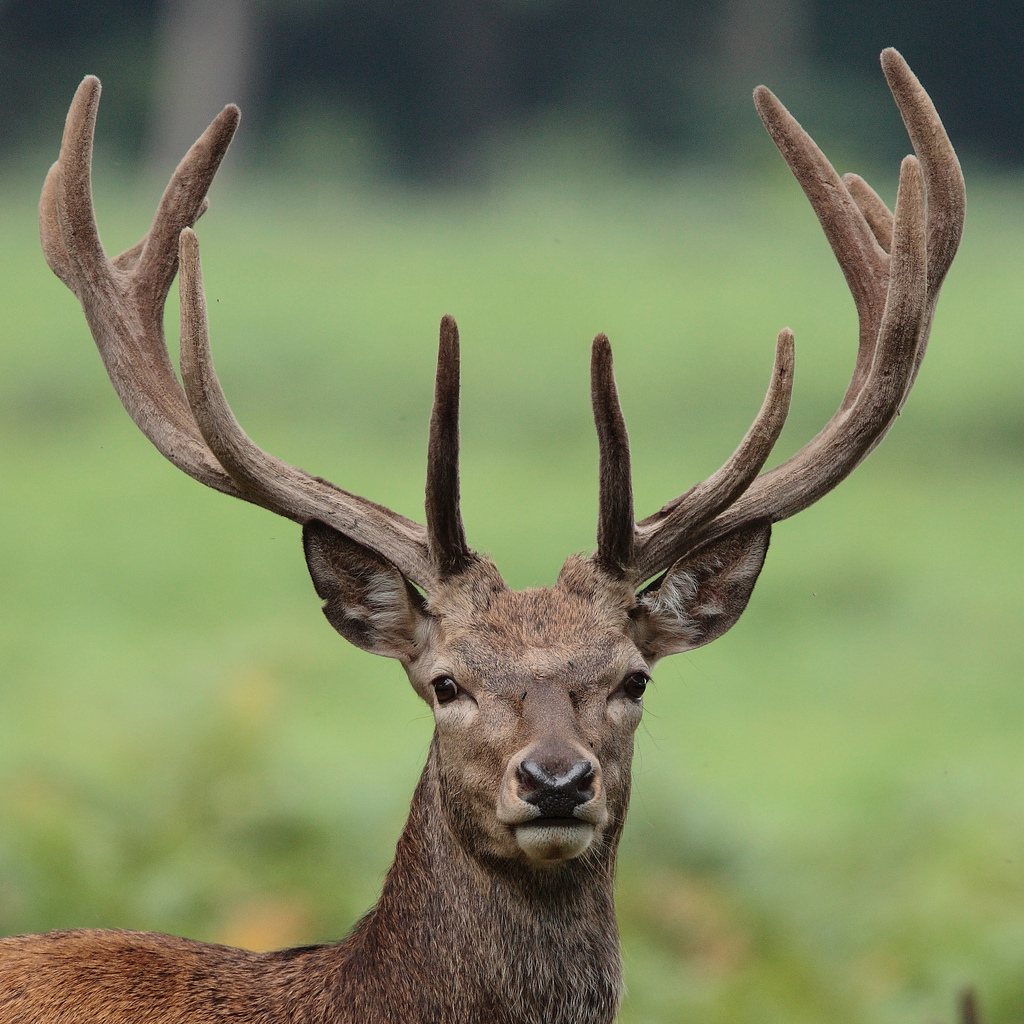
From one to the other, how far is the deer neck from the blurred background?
6.35 feet

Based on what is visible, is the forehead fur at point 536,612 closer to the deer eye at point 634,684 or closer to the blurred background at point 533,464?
Result: the deer eye at point 634,684

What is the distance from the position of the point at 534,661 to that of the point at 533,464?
499 inches

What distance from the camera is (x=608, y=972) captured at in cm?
468

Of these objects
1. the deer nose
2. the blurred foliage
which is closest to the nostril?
the deer nose

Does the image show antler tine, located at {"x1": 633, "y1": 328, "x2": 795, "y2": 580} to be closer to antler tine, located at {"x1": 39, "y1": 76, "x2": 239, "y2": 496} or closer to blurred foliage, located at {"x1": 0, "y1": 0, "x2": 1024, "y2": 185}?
antler tine, located at {"x1": 39, "y1": 76, "x2": 239, "y2": 496}

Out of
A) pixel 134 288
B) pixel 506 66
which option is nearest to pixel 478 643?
pixel 134 288

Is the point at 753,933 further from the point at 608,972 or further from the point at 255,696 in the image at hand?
the point at 608,972

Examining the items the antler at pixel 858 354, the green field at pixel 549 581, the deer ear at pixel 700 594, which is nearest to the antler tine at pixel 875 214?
the antler at pixel 858 354

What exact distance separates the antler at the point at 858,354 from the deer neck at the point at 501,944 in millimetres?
831

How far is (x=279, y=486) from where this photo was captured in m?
5.04

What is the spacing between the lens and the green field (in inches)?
318

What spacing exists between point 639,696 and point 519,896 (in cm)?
57

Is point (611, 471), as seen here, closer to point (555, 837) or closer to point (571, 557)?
point (571, 557)

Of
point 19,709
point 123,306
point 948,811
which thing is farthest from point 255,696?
point 123,306
